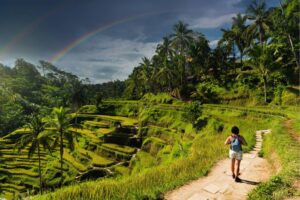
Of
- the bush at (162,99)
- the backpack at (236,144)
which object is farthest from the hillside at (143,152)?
the bush at (162,99)

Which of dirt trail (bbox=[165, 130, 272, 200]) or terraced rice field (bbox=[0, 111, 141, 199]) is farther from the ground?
dirt trail (bbox=[165, 130, 272, 200])

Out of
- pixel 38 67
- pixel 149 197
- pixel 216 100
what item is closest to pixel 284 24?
pixel 216 100

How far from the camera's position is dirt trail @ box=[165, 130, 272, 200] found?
6299 millimetres

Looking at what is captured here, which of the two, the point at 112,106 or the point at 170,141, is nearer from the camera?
the point at 170,141

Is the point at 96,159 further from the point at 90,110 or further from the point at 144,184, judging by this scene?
the point at 90,110

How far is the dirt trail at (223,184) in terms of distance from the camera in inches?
248

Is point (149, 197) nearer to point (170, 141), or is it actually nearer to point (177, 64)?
→ point (170, 141)

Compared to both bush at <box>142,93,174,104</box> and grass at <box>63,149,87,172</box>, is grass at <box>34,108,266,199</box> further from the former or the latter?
bush at <box>142,93,174,104</box>

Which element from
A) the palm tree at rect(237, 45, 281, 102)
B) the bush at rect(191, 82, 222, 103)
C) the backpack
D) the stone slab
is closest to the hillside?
the stone slab

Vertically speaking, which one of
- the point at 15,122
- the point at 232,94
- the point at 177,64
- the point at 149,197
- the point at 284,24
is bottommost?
the point at 15,122

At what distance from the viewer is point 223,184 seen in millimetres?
7051

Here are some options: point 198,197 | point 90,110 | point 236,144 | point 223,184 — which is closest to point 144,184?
point 198,197

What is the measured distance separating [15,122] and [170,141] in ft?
188

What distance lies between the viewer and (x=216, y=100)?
141 ft
